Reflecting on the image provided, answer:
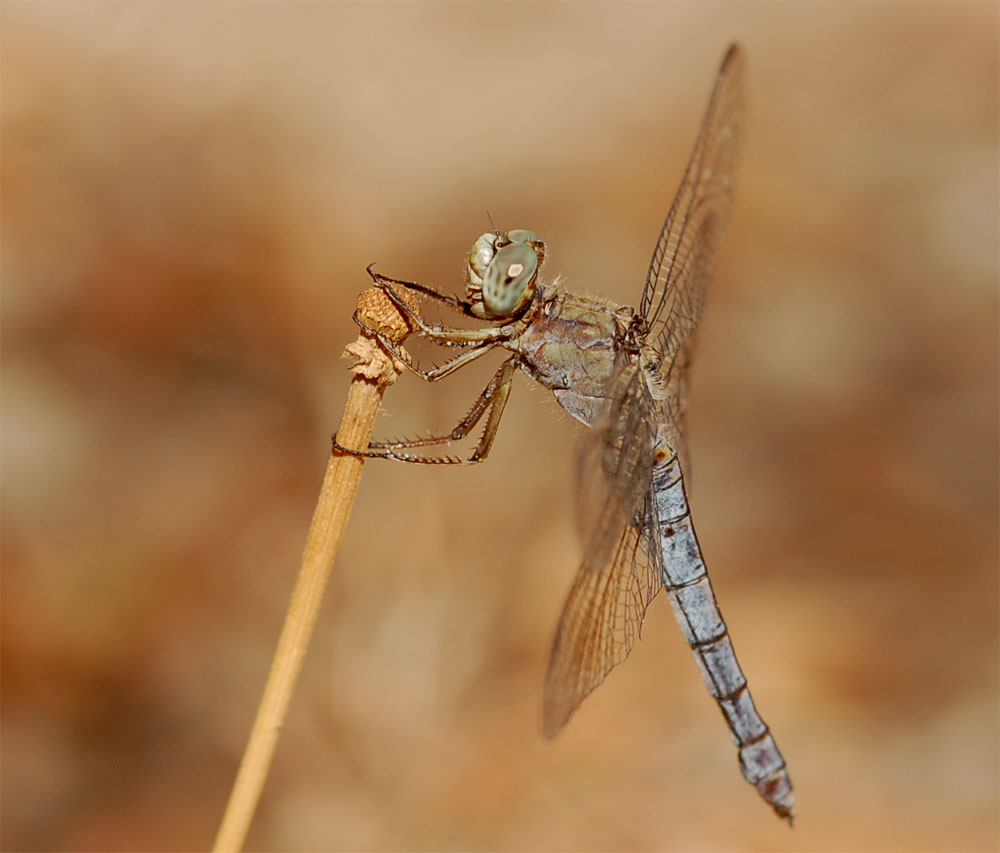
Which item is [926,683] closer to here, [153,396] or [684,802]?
[684,802]

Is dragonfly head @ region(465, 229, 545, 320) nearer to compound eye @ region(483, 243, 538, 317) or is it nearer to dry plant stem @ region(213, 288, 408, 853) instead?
compound eye @ region(483, 243, 538, 317)

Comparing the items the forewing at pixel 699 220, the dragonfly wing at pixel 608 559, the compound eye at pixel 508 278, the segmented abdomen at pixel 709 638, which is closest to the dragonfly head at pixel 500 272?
the compound eye at pixel 508 278

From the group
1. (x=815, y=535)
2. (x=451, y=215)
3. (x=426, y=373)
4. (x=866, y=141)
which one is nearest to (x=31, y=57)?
(x=451, y=215)

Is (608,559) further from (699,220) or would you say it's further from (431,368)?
(699,220)

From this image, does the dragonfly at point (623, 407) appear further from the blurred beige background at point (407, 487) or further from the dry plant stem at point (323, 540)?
the blurred beige background at point (407, 487)

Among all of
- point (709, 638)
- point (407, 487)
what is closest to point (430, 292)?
point (709, 638)
